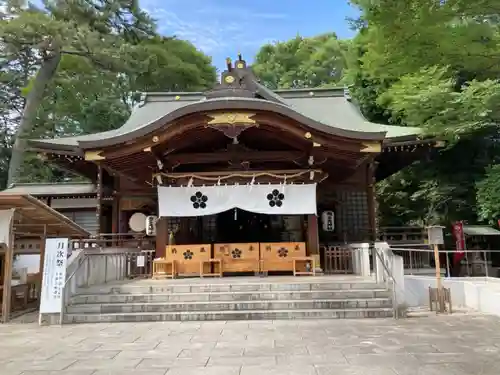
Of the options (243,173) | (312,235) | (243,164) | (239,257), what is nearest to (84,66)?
(243,164)

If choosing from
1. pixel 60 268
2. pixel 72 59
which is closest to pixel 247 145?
pixel 60 268

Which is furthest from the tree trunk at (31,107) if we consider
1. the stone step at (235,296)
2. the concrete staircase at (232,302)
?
the concrete staircase at (232,302)

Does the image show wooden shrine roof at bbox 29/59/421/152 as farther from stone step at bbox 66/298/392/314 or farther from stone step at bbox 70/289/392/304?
stone step at bbox 66/298/392/314

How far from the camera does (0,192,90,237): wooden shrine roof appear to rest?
25.1 ft

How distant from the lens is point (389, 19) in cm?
552

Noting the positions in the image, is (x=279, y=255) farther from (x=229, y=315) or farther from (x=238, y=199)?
(x=229, y=315)

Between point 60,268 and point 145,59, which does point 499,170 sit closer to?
point 60,268

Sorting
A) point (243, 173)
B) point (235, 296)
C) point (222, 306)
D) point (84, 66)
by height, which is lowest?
point (222, 306)

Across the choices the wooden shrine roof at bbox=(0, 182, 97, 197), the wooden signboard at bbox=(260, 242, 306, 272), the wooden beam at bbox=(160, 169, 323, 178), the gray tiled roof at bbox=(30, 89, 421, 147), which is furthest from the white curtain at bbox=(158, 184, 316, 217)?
the wooden shrine roof at bbox=(0, 182, 97, 197)

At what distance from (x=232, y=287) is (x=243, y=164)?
451 cm

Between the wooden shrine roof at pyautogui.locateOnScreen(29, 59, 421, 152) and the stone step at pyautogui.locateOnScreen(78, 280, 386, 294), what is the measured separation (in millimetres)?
4065

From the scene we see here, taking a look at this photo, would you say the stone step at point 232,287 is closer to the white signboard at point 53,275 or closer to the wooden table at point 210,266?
the white signboard at point 53,275

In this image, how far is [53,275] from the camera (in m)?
7.95

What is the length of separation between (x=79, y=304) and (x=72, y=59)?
2192cm
